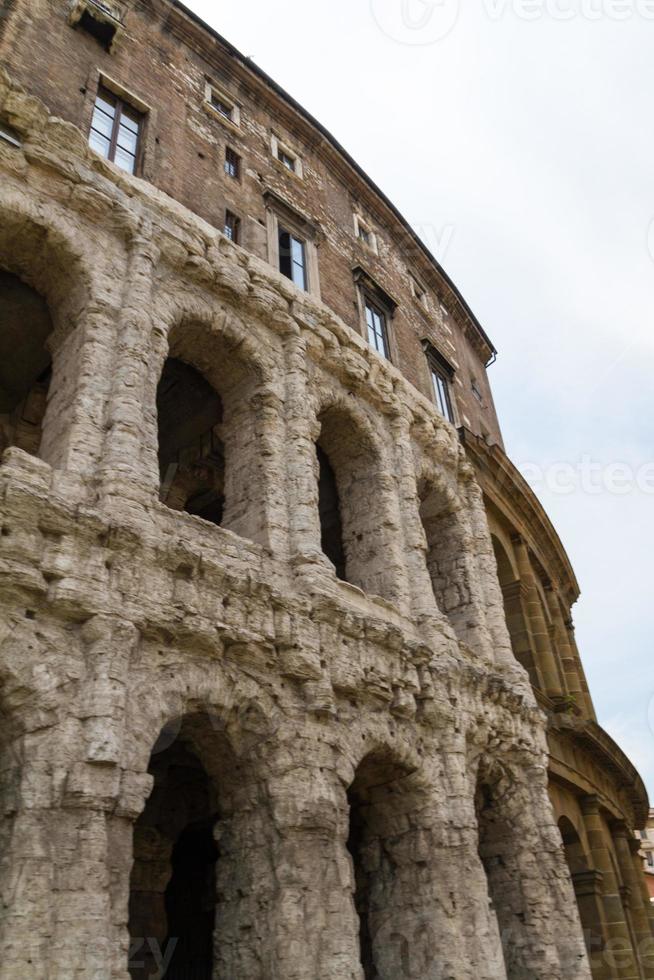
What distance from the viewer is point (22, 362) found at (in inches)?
391

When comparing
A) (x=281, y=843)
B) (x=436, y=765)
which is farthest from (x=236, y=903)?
(x=436, y=765)

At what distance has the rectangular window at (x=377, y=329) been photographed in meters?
13.5

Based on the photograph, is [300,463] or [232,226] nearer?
[300,463]

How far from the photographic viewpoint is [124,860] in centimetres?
560

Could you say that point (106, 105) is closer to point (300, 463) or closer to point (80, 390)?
point (80, 390)

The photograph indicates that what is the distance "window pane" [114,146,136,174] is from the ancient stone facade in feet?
0.29

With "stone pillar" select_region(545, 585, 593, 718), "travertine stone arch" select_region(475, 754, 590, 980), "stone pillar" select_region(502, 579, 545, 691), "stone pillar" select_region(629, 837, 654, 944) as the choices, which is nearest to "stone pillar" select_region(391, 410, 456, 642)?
"travertine stone arch" select_region(475, 754, 590, 980)

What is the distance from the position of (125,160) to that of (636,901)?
1644 cm

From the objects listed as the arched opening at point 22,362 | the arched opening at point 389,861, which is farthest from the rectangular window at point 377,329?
the arched opening at point 389,861

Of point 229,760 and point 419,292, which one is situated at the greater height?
point 419,292

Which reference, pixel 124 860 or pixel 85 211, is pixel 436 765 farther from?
pixel 85 211

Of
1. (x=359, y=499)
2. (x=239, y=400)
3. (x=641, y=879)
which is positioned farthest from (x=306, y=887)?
(x=641, y=879)

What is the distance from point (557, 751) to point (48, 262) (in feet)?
35.6

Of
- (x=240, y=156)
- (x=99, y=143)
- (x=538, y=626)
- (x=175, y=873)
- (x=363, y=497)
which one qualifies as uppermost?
(x=240, y=156)
